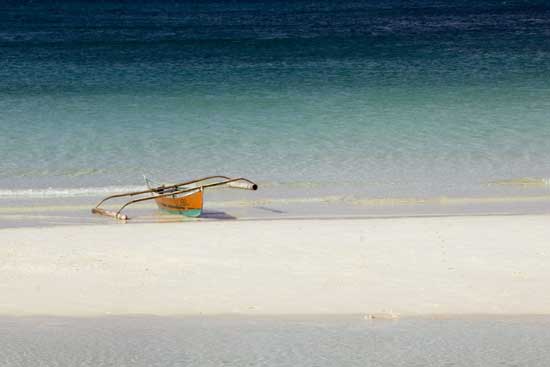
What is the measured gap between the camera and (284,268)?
34.6 ft

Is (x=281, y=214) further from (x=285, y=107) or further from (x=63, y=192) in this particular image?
(x=285, y=107)

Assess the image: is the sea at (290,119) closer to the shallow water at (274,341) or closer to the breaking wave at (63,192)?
the breaking wave at (63,192)

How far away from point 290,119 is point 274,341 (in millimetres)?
14435

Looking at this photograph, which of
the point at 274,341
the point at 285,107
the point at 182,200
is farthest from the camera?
the point at 285,107

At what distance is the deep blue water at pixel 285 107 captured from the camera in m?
17.3

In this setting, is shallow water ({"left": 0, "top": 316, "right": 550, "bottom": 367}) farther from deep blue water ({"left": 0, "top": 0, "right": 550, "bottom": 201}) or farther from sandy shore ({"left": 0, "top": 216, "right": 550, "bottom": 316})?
deep blue water ({"left": 0, "top": 0, "right": 550, "bottom": 201})

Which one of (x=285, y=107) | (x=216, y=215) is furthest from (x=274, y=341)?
(x=285, y=107)

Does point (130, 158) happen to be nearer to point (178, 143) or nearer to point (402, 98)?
point (178, 143)

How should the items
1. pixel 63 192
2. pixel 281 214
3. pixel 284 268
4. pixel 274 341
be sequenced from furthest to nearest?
1. pixel 63 192
2. pixel 281 214
3. pixel 284 268
4. pixel 274 341

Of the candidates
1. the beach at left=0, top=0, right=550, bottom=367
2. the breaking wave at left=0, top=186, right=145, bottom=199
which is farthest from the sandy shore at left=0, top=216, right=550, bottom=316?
the breaking wave at left=0, top=186, right=145, bottom=199

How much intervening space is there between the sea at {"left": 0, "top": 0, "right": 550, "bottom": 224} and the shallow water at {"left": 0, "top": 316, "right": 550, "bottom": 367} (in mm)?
5071

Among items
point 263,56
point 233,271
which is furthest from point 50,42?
point 233,271

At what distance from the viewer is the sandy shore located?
31.3ft

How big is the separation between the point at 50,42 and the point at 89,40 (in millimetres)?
1898
